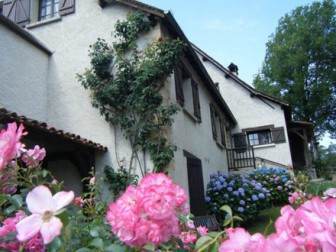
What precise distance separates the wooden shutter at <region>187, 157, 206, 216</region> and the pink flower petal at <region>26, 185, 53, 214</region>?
624 cm

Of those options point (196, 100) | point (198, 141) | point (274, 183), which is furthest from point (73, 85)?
point (274, 183)

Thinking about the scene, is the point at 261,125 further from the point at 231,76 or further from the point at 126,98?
the point at 126,98

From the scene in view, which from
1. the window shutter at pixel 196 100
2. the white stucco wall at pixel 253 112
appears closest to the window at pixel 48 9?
the window shutter at pixel 196 100

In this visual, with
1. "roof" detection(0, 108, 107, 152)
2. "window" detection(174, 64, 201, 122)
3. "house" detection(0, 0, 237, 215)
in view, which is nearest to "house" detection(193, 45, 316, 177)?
"window" detection(174, 64, 201, 122)

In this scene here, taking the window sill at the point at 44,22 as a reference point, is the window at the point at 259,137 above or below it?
below

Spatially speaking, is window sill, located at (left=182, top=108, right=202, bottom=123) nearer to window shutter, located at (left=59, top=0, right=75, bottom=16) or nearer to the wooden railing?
window shutter, located at (left=59, top=0, right=75, bottom=16)

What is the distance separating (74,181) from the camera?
636 centimetres

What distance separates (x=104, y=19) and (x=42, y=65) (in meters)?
1.84

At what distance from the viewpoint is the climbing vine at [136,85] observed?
5.90 m

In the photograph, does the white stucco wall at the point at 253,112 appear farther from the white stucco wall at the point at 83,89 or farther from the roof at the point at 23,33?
the roof at the point at 23,33

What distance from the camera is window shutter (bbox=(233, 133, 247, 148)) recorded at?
54.4ft

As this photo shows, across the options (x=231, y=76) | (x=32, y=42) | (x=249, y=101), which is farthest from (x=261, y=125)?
(x=32, y=42)

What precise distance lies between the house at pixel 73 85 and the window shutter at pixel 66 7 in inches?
0.9

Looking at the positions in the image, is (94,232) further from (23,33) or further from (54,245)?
Answer: (23,33)
